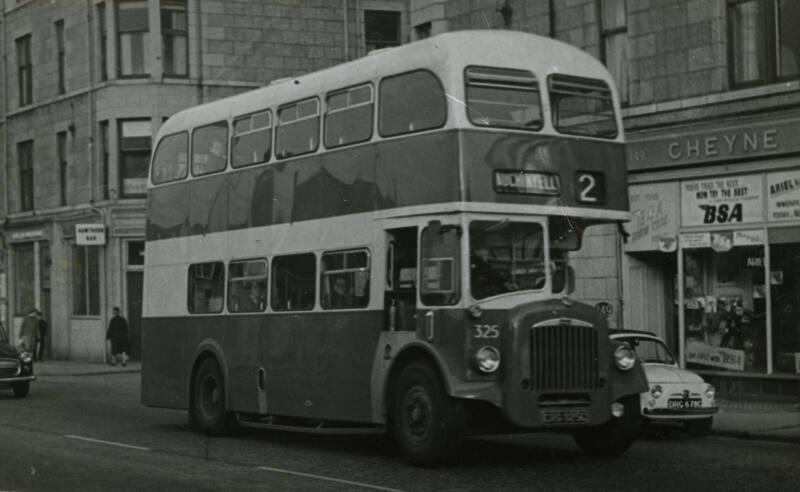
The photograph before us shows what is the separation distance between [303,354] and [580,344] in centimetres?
404

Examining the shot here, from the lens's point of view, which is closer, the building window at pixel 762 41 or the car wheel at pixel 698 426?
the car wheel at pixel 698 426

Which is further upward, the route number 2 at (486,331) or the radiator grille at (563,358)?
the route number 2 at (486,331)

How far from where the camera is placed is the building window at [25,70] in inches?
1871

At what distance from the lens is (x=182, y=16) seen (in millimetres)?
41531

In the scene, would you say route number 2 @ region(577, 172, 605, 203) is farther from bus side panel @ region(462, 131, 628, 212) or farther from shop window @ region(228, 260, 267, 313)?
shop window @ region(228, 260, 267, 313)

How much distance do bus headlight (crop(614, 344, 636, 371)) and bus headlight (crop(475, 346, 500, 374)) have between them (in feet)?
4.87

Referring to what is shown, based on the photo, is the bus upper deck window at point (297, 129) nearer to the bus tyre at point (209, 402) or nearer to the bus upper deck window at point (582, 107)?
the bus upper deck window at point (582, 107)

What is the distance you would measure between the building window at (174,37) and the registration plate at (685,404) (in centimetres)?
2763

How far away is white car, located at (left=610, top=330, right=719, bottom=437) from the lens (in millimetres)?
17000

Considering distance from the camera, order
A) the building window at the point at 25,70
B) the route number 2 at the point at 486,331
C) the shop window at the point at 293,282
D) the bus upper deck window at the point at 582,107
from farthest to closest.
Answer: the building window at the point at 25,70 < the shop window at the point at 293,282 < the bus upper deck window at the point at 582,107 < the route number 2 at the point at 486,331

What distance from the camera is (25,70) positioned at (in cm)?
4784

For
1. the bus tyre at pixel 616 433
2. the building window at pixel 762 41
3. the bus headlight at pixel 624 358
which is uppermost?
the building window at pixel 762 41

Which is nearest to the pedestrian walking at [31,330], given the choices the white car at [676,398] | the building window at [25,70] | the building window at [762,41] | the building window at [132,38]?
the building window at [132,38]

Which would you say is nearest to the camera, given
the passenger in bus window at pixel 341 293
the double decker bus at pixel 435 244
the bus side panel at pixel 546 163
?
the double decker bus at pixel 435 244
